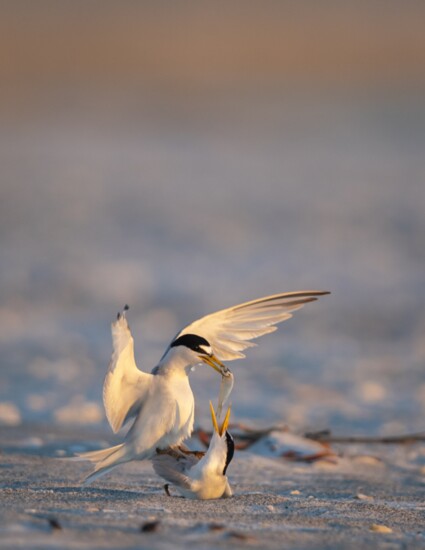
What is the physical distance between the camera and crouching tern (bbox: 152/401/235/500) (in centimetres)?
395

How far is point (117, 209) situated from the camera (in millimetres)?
18391

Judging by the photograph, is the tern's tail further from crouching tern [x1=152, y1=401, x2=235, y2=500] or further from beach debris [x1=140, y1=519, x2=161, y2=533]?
beach debris [x1=140, y1=519, x2=161, y2=533]

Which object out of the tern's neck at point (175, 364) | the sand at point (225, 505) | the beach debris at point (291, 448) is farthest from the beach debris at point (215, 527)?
the beach debris at point (291, 448)

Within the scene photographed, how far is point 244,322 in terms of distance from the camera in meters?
4.55

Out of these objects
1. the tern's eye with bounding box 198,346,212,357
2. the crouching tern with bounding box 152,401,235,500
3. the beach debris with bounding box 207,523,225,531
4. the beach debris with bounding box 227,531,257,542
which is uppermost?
the tern's eye with bounding box 198,346,212,357

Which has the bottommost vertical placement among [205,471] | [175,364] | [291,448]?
[205,471]

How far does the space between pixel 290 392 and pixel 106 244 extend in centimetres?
780

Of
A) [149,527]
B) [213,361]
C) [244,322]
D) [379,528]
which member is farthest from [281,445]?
[149,527]

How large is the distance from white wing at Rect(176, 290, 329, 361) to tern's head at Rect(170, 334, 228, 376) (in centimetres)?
19

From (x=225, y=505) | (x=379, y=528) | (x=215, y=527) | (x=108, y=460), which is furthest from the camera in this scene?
(x=108, y=460)

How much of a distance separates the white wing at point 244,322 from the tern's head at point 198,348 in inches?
7.6

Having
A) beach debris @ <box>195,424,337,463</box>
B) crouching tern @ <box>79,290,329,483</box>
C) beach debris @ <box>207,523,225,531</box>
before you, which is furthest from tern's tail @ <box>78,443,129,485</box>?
beach debris @ <box>195,424,337,463</box>

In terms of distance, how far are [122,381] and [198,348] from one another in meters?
0.31

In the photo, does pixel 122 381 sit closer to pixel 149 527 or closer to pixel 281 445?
pixel 149 527
